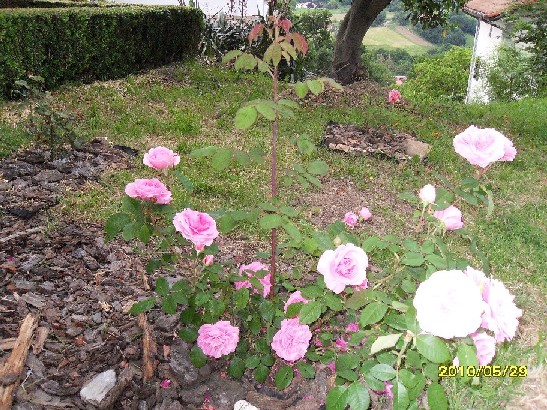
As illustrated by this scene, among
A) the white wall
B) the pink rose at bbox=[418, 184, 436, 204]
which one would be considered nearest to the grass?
the pink rose at bbox=[418, 184, 436, 204]

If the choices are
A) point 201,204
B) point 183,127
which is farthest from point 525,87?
point 201,204

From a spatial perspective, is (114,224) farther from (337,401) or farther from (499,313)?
(499,313)

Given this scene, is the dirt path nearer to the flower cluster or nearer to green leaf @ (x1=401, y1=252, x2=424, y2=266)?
green leaf @ (x1=401, y1=252, x2=424, y2=266)

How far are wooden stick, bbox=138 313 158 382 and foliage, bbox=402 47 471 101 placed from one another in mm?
33918

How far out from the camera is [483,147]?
2102 mm

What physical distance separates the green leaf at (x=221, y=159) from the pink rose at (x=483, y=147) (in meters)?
0.91

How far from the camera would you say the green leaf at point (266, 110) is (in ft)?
6.38

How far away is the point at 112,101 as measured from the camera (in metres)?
7.70

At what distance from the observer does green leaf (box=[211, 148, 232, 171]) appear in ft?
6.76

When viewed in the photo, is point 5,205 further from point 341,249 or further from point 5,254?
point 341,249

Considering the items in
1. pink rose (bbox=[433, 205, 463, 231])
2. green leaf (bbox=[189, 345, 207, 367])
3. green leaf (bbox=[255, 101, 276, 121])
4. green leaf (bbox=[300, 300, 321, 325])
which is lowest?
green leaf (bbox=[189, 345, 207, 367])

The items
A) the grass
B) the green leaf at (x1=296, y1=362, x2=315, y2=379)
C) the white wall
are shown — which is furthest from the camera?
the white wall

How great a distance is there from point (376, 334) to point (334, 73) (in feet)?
36.6

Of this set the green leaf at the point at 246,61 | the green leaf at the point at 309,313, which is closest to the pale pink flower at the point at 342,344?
the green leaf at the point at 309,313
